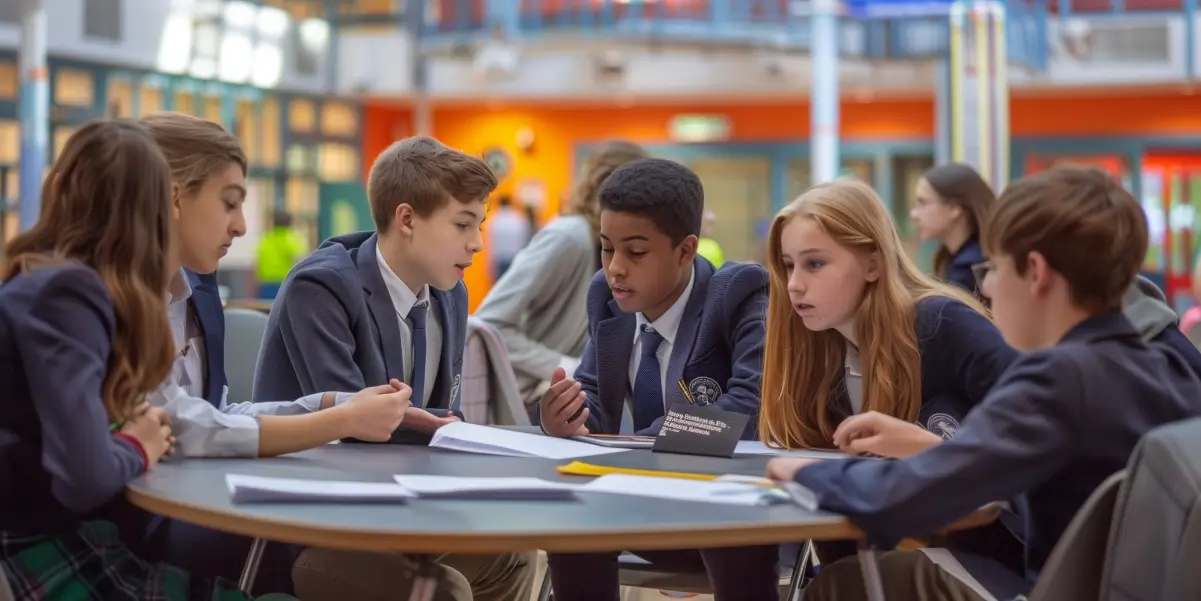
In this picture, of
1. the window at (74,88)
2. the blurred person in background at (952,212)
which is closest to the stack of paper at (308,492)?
the blurred person in background at (952,212)

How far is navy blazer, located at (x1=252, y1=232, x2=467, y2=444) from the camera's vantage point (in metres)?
2.38

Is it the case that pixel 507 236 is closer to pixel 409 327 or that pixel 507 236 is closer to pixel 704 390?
pixel 409 327

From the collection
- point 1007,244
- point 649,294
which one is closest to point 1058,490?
point 1007,244

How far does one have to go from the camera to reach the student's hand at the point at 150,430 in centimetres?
176

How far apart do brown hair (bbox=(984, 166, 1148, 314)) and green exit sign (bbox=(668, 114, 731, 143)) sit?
45.8 feet

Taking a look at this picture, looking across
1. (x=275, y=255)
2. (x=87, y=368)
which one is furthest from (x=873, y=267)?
(x=275, y=255)

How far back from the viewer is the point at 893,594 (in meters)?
1.87

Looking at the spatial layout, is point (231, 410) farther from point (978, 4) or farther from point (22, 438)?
point (978, 4)

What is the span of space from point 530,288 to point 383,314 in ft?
5.43

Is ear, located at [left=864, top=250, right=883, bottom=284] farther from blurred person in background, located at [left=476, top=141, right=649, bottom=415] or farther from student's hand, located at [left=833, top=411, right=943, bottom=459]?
blurred person in background, located at [left=476, top=141, right=649, bottom=415]

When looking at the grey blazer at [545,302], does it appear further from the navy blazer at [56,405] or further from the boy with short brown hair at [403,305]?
the navy blazer at [56,405]

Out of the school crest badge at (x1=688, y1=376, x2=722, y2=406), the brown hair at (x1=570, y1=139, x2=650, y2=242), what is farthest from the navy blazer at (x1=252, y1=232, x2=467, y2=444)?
the brown hair at (x1=570, y1=139, x2=650, y2=242)

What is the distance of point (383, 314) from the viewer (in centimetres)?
253

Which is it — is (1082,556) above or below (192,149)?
below
